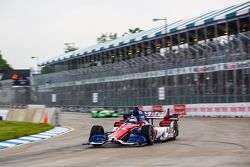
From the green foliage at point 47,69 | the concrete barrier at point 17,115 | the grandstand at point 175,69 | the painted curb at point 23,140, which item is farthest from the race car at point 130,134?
the green foliage at point 47,69

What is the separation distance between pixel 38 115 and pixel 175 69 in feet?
54.8

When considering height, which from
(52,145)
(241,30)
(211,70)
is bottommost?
(52,145)

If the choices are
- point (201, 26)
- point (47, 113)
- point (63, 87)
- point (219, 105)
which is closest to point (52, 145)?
point (47, 113)

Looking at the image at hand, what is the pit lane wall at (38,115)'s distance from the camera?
96.2 ft

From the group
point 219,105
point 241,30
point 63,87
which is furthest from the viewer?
point 63,87

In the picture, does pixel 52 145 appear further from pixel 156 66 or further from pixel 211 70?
pixel 156 66

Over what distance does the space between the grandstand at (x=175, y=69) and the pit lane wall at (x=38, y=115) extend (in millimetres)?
13387

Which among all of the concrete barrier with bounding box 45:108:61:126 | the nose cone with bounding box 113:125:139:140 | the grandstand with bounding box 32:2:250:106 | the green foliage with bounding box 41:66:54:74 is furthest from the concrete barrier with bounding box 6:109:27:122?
the green foliage with bounding box 41:66:54:74

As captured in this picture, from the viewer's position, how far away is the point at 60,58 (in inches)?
3206

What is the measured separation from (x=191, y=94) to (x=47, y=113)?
15.1m

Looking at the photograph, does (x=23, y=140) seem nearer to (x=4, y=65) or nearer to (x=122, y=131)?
(x=122, y=131)

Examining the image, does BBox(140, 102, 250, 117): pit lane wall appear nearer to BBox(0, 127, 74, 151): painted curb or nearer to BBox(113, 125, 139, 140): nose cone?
BBox(0, 127, 74, 151): painted curb

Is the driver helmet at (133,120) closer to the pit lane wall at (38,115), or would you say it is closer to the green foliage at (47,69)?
the pit lane wall at (38,115)

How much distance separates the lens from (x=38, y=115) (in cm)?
3100
